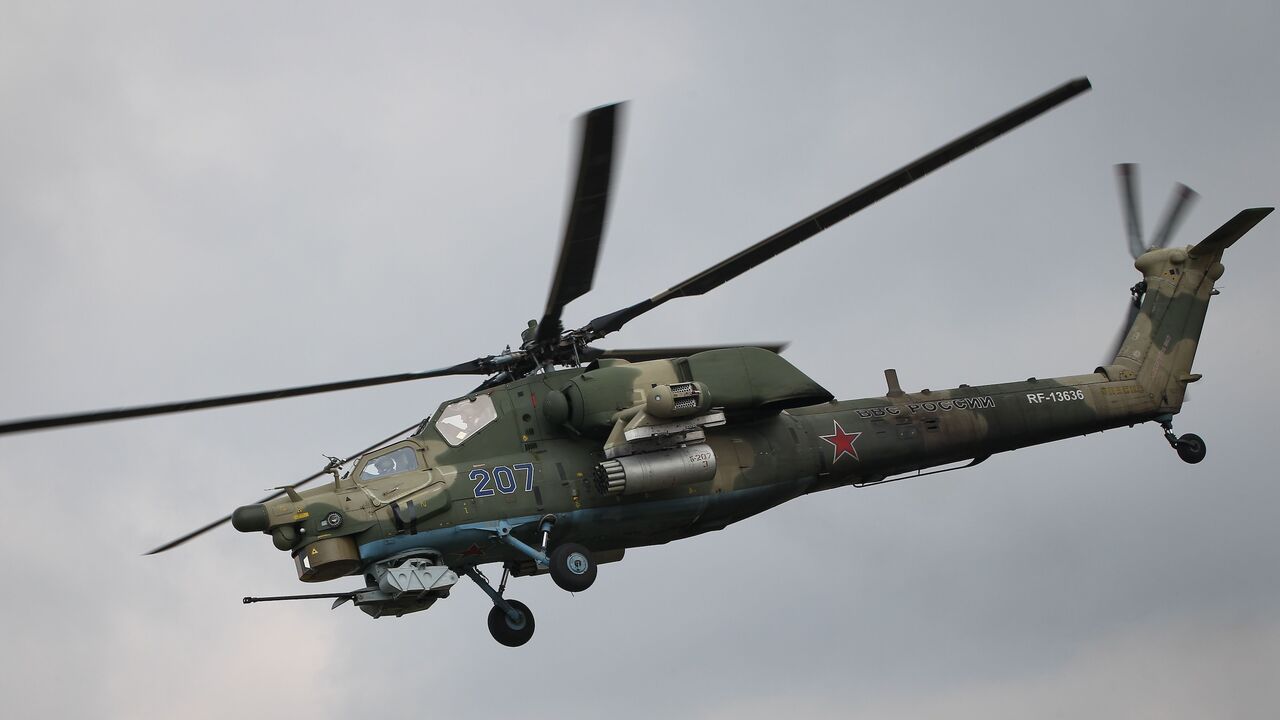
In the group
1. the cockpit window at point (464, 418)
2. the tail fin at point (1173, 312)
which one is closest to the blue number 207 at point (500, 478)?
the cockpit window at point (464, 418)

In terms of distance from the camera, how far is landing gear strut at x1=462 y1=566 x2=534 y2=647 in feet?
63.6

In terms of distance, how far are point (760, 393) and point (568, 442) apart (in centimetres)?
281

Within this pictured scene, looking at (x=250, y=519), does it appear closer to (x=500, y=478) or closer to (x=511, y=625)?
(x=500, y=478)

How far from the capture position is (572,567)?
18594 millimetres

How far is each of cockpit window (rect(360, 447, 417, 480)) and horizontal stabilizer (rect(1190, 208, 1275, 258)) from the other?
1516 centimetres

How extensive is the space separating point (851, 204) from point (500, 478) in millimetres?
5972

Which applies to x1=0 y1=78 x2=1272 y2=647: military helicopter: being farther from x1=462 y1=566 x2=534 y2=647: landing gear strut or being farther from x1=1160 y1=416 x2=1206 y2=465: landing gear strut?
x1=1160 y1=416 x2=1206 y2=465: landing gear strut

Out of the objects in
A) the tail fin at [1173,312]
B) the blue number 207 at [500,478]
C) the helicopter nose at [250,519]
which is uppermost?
the tail fin at [1173,312]

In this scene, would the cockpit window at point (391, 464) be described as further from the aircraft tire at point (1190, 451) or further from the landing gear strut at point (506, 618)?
the aircraft tire at point (1190, 451)

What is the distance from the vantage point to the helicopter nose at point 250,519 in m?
17.8

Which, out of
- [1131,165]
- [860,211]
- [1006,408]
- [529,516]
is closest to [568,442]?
[529,516]

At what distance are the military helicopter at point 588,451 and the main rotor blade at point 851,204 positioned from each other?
0.03m

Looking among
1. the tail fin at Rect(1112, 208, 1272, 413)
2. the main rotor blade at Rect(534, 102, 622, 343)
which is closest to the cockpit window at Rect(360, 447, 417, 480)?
the main rotor blade at Rect(534, 102, 622, 343)

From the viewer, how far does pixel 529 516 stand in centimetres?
1916
